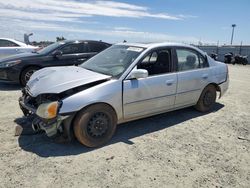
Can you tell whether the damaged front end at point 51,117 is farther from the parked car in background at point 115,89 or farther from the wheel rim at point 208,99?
the wheel rim at point 208,99

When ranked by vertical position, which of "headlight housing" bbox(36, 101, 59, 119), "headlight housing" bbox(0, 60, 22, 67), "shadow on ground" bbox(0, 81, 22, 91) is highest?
"headlight housing" bbox(0, 60, 22, 67)

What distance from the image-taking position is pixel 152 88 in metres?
4.75

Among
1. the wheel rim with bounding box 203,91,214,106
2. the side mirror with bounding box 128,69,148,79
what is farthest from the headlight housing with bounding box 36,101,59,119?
the wheel rim with bounding box 203,91,214,106

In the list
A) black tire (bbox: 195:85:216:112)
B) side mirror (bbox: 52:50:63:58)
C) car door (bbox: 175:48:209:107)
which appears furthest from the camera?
side mirror (bbox: 52:50:63:58)

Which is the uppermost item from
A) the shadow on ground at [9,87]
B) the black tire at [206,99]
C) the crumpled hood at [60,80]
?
the crumpled hood at [60,80]

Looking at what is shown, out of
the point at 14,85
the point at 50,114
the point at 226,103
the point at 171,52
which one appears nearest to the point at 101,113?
the point at 50,114

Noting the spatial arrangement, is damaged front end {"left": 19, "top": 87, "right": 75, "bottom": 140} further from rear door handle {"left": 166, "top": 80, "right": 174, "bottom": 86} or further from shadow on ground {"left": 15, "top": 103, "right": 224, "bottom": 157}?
rear door handle {"left": 166, "top": 80, "right": 174, "bottom": 86}

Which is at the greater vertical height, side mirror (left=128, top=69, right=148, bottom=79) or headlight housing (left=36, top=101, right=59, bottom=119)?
side mirror (left=128, top=69, right=148, bottom=79)

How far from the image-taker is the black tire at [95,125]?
395cm

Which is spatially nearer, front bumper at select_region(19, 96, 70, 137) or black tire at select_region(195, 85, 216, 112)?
front bumper at select_region(19, 96, 70, 137)

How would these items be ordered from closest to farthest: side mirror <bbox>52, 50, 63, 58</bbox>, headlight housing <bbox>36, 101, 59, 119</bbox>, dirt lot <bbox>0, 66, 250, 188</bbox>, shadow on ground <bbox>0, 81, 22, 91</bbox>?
dirt lot <bbox>0, 66, 250, 188</bbox> < headlight housing <bbox>36, 101, 59, 119</bbox> < shadow on ground <bbox>0, 81, 22, 91</bbox> < side mirror <bbox>52, 50, 63, 58</bbox>

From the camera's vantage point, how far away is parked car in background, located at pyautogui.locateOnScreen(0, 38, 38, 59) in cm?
1177

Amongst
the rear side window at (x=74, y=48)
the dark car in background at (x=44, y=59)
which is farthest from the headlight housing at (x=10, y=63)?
the rear side window at (x=74, y=48)

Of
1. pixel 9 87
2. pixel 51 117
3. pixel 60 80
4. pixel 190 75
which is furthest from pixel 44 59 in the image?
pixel 51 117
